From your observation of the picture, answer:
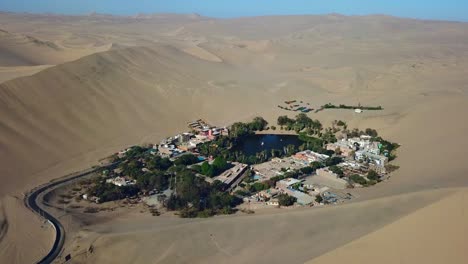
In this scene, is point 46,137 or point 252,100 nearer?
point 46,137

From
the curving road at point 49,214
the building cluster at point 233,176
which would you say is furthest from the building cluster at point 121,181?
the building cluster at point 233,176

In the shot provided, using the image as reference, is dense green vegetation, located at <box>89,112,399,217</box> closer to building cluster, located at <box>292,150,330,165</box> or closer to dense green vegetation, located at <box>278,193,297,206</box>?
dense green vegetation, located at <box>278,193,297,206</box>

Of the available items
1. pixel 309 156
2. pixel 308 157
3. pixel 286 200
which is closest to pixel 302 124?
pixel 309 156

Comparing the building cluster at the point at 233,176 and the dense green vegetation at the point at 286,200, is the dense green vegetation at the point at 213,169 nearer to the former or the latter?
the dense green vegetation at the point at 286,200

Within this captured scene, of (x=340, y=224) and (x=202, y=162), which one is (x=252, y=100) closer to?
(x=202, y=162)

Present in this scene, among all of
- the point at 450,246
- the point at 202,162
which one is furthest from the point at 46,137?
the point at 450,246

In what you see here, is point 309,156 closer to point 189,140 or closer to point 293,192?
point 293,192
